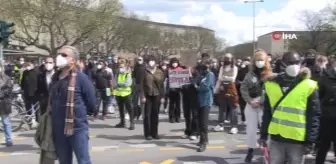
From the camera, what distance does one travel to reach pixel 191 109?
1055 cm

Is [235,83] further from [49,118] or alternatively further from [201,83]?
[49,118]

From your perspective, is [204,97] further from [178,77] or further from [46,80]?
[46,80]

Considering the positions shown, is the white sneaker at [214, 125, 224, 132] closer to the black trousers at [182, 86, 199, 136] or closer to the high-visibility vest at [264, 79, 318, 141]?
the black trousers at [182, 86, 199, 136]

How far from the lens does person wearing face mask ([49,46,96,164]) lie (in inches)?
217

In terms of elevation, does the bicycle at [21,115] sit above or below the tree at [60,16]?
below

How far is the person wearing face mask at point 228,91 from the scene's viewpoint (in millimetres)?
11500

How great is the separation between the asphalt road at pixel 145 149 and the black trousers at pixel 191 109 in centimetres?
27

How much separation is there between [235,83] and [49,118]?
7102 mm

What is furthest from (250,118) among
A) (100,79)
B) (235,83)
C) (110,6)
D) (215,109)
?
(110,6)

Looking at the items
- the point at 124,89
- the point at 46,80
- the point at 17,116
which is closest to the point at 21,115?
the point at 17,116

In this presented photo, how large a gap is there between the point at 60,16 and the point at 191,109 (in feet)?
135

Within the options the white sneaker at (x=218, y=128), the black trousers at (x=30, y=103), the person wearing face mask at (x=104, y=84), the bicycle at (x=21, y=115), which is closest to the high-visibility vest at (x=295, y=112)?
the white sneaker at (x=218, y=128)

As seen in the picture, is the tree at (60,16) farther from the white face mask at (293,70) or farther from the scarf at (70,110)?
the white face mask at (293,70)

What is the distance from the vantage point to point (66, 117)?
5.49 meters
